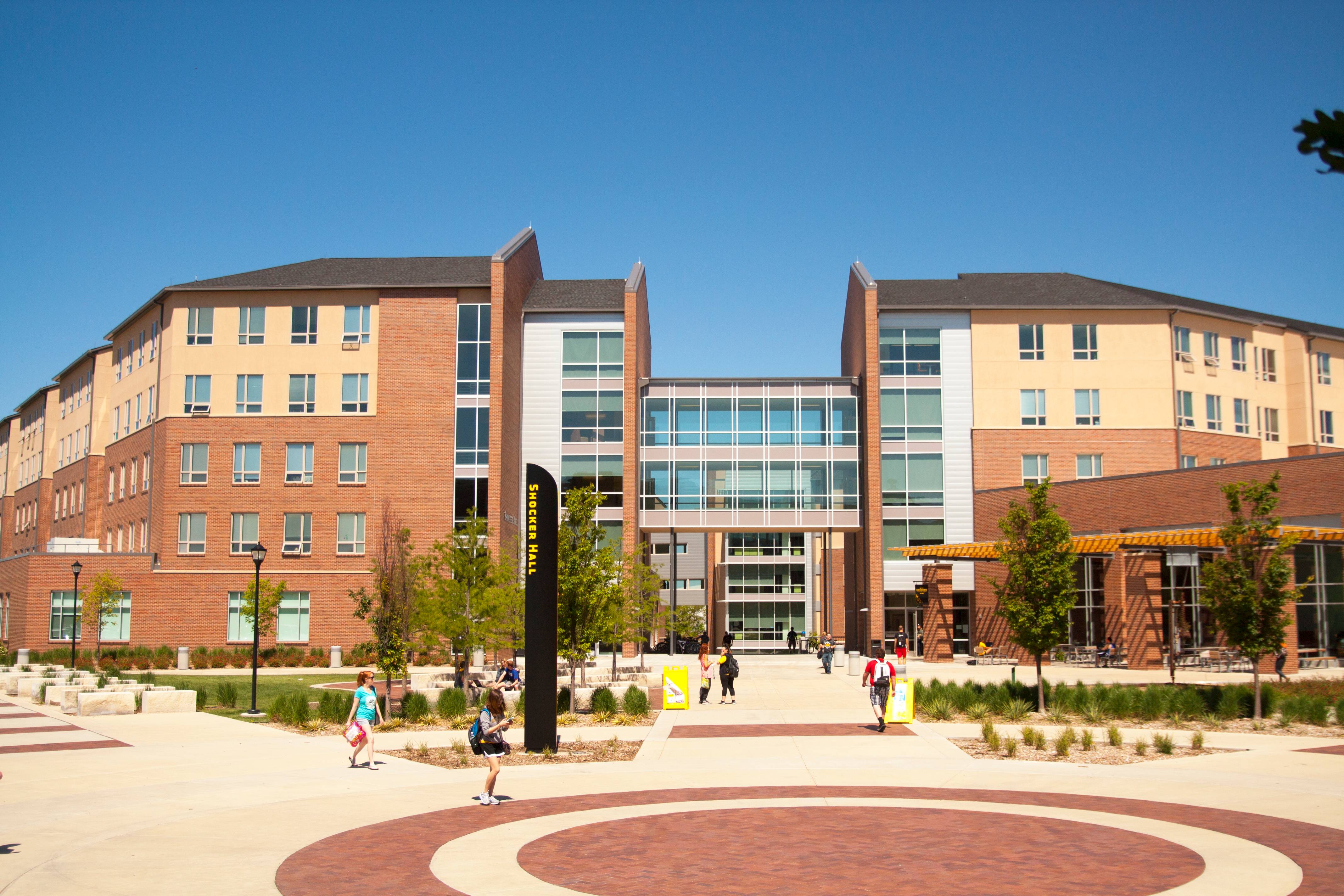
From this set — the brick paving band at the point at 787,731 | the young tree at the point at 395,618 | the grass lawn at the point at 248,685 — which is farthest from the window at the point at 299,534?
the brick paving band at the point at 787,731

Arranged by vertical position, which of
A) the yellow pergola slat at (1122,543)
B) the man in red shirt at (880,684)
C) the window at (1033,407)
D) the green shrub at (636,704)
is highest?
the window at (1033,407)

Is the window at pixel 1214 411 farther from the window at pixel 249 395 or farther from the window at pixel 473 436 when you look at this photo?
the window at pixel 249 395

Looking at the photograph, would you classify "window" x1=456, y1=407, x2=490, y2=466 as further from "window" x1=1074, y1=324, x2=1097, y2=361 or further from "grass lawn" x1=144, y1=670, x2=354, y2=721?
"window" x1=1074, y1=324, x2=1097, y2=361

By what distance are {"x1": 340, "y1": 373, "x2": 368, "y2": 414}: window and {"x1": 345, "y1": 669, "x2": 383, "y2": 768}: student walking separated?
1454 inches

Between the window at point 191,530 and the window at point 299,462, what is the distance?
181 inches

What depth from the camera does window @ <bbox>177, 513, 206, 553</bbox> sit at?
2098 inches

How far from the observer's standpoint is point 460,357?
53031mm

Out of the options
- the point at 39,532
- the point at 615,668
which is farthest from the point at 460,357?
the point at 39,532

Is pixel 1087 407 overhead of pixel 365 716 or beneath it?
overhead

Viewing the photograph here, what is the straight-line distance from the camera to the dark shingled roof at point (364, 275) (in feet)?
176

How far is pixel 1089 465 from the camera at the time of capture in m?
54.3

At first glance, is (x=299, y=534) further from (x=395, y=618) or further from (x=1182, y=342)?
(x=1182, y=342)

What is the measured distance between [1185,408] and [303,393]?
43.6 meters

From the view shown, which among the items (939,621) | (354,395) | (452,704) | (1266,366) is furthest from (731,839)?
(1266,366)
